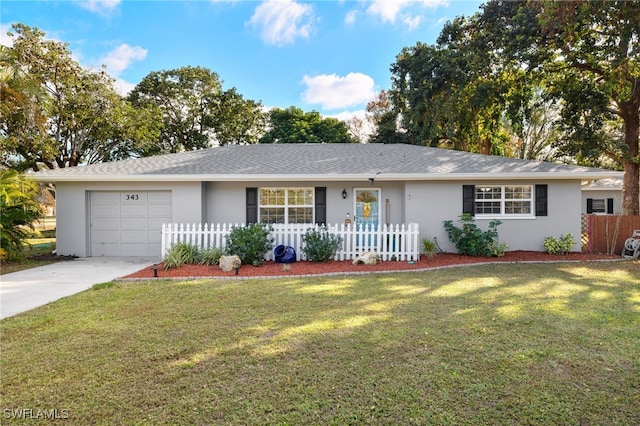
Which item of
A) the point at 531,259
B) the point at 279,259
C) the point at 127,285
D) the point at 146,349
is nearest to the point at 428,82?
the point at 531,259

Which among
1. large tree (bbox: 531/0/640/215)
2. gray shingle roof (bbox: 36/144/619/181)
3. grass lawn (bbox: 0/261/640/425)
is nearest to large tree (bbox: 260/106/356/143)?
gray shingle roof (bbox: 36/144/619/181)

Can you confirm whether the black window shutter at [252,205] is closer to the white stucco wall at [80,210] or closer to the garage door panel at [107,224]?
the white stucco wall at [80,210]

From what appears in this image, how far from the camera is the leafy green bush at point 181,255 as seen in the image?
7949 millimetres

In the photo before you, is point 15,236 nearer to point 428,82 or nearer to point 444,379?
point 444,379

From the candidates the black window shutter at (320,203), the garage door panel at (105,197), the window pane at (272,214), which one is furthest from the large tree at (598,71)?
the garage door panel at (105,197)

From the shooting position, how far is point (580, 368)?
10.2 ft

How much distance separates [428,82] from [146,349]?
17.5 m

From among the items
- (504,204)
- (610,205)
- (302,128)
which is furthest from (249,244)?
(610,205)

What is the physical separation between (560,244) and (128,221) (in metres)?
13.5

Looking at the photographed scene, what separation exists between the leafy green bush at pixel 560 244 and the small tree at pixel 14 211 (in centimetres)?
1520

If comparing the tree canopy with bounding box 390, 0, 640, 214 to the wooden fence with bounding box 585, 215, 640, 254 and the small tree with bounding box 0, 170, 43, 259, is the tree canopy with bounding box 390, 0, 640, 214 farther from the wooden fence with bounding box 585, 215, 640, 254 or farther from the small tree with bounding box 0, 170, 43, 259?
the small tree with bounding box 0, 170, 43, 259

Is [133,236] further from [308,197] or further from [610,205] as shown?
[610,205]

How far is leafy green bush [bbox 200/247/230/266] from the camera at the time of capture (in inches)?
329

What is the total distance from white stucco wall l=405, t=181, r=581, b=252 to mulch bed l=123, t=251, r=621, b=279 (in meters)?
0.51
